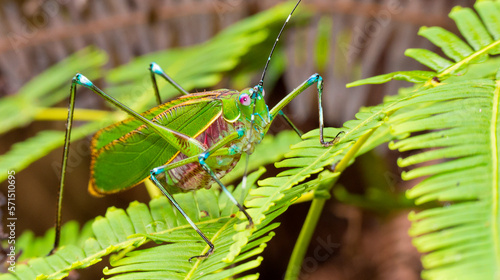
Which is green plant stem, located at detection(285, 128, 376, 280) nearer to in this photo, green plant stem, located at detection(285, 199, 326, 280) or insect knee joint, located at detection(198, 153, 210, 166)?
green plant stem, located at detection(285, 199, 326, 280)

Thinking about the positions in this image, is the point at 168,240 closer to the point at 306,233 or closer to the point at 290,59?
the point at 306,233

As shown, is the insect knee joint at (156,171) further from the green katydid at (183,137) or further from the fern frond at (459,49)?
the fern frond at (459,49)

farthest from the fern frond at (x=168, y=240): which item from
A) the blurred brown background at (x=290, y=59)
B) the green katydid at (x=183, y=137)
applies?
the blurred brown background at (x=290, y=59)

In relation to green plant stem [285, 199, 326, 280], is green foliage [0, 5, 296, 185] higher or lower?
higher

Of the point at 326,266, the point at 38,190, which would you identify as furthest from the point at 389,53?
the point at 38,190

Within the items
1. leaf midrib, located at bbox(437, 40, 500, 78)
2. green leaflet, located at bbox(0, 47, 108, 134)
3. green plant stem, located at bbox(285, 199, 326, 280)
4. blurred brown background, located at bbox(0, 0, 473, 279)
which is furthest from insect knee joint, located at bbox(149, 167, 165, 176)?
green leaflet, located at bbox(0, 47, 108, 134)

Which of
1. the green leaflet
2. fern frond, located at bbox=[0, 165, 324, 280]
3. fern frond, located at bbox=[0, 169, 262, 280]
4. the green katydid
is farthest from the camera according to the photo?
the green leaflet

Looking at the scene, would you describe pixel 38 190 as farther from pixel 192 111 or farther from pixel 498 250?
pixel 498 250

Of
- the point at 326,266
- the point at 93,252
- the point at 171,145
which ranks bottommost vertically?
the point at 326,266
